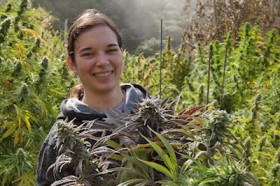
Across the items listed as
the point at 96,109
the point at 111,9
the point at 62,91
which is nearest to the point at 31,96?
the point at 62,91

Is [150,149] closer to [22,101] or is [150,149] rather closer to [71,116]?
[71,116]

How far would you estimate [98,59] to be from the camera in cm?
173

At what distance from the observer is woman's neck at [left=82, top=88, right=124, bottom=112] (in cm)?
187

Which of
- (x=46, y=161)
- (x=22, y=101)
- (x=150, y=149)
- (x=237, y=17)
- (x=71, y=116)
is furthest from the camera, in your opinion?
(x=237, y=17)

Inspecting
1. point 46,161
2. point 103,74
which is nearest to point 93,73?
point 103,74

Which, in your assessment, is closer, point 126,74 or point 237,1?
point 126,74

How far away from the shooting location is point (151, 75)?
20.5 ft

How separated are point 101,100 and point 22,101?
1.32m

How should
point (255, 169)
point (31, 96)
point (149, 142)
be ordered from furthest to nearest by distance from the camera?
1. point (31, 96)
2. point (255, 169)
3. point (149, 142)

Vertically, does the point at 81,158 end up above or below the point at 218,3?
below

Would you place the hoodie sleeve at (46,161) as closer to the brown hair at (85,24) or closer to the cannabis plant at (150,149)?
the brown hair at (85,24)

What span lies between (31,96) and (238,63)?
7.91 feet

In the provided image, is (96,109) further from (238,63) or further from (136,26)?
(136,26)

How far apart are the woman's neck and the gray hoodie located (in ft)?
0.13
